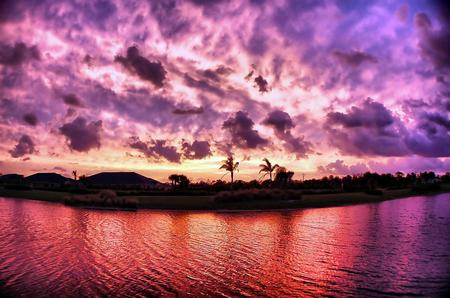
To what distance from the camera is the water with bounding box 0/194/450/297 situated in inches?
549

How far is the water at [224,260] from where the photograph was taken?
13953 mm

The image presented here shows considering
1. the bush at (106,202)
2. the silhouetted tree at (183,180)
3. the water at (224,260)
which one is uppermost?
the silhouetted tree at (183,180)

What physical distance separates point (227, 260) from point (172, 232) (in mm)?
10147

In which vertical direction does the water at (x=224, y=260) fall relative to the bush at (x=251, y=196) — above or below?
below

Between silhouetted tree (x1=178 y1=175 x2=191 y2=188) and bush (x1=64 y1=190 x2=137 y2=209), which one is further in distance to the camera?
silhouetted tree (x1=178 y1=175 x2=191 y2=188)

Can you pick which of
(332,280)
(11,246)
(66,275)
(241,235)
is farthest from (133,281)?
(241,235)

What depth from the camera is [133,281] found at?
14.8 metres

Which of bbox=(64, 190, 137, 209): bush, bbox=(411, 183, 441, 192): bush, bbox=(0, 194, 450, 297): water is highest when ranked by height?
bbox=(411, 183, 441, 192): bush

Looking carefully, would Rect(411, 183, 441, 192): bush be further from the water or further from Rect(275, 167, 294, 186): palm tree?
the water

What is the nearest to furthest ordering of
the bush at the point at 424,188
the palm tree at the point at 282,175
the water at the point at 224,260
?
the water at the point at 224,260, the palm tree at the point at 282,175, the bush at the point at 424,188

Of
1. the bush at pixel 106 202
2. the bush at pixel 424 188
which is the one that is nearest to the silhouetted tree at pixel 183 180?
the bush at pixel 106 202

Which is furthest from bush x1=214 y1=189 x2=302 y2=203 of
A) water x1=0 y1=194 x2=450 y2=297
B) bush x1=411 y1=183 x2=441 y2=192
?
bush x1=411 y1=183 x2=441 y2=192

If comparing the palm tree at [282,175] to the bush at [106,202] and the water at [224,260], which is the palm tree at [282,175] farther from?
the water at [224,260]

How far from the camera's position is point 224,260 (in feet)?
61.6
